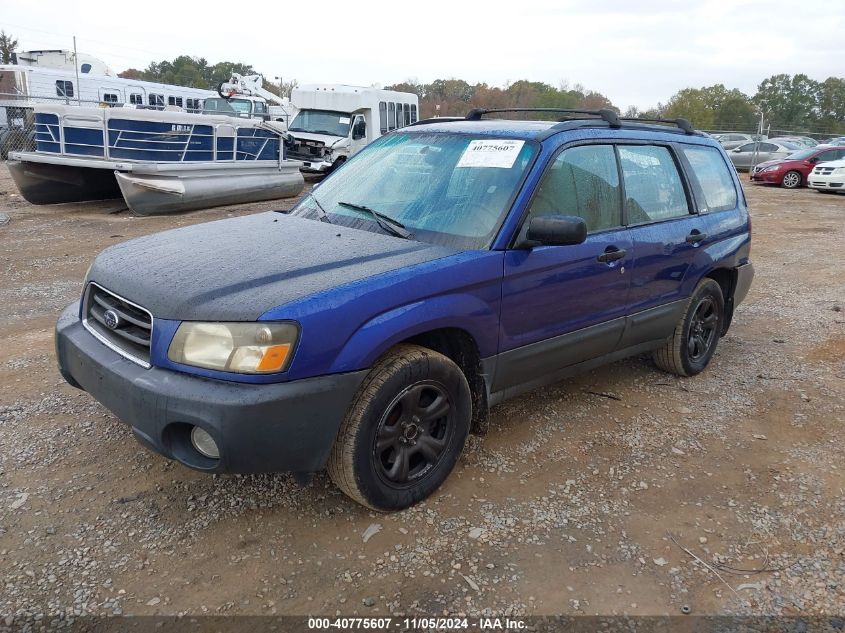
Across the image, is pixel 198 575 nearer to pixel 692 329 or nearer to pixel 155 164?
pixel 692 329

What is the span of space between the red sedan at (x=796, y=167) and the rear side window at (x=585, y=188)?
19.3 metres

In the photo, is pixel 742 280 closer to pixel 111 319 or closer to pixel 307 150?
pixel 111 319

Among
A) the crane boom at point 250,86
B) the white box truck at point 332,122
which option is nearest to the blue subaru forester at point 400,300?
the white box truck at point 332,122

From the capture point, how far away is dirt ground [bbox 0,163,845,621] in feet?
8.12

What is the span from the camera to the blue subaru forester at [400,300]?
247 centimetres

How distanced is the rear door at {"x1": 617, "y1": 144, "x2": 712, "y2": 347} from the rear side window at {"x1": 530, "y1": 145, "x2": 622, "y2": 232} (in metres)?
0.13

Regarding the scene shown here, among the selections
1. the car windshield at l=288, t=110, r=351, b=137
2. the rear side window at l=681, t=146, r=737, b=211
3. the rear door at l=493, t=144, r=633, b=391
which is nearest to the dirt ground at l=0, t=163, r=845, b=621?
the rear door at l=493, t=144, r=633, b=391

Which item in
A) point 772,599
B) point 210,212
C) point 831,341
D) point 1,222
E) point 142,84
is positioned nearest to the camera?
point 772,599

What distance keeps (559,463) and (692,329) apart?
1.79 m

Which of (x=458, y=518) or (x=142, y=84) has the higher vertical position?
(x=142, y=84)

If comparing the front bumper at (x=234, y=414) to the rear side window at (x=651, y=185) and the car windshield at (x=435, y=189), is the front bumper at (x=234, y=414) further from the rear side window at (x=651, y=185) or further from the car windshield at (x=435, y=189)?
the rear side window at (x=651, y=185)

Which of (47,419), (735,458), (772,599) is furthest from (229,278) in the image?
(735,458)

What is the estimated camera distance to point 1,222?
10.4m

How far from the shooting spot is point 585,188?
142 inches
